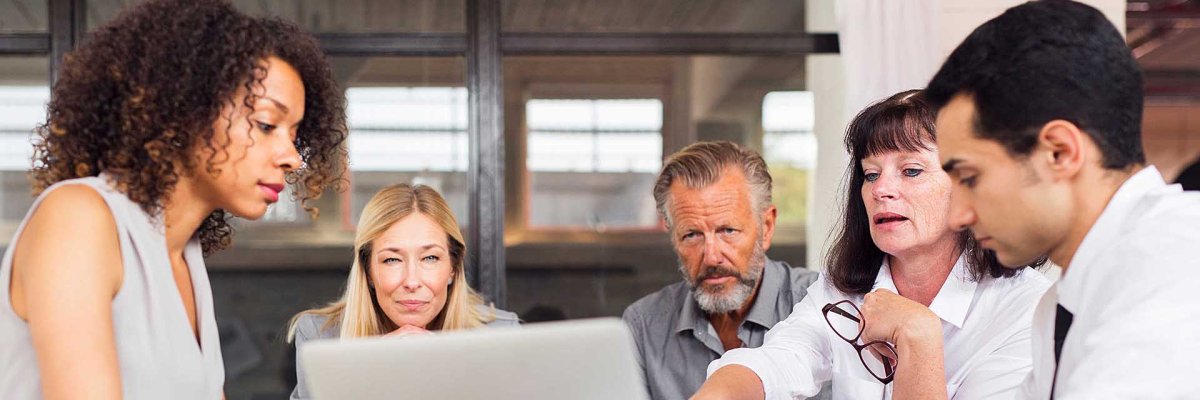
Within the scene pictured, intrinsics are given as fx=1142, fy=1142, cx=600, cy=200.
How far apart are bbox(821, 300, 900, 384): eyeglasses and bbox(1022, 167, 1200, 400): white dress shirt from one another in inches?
23.3

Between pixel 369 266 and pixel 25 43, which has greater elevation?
pixel 25 43

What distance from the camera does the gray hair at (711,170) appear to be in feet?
8.86

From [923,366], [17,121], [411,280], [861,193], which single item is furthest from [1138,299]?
[17,121]

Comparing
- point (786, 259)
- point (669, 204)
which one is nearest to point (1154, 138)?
point (786, 259)

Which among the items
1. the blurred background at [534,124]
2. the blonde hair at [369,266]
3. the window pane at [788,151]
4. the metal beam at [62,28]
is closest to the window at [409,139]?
the blurred background at [534,124]

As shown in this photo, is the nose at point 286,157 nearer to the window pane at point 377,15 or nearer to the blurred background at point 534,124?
the blurred background at point 534,124

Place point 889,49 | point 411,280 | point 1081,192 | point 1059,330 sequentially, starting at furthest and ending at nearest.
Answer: point 889,49 → point 411,280 → point 1059,330 → point 1081,192

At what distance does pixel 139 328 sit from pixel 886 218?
48.8 inches

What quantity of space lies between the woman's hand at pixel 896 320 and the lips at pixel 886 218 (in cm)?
15

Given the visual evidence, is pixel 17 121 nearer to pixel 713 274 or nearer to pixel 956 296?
pixel 713 274

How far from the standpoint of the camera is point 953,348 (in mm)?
2008

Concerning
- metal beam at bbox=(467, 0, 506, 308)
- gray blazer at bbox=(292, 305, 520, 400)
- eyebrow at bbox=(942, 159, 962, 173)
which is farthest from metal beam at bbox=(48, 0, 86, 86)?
eyebrow at bbox=(942, 159, 962, 173)

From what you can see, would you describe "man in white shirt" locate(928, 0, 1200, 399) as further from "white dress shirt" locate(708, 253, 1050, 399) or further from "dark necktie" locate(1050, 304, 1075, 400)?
"white dress shirt" locate(708, 253, 1050, 399)

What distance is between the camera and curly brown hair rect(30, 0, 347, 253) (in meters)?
1.44
